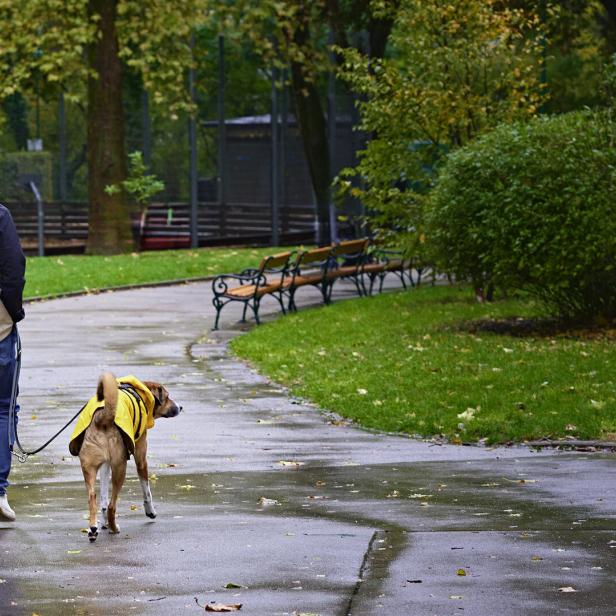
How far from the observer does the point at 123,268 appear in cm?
3209

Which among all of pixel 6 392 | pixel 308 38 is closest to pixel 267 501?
pixel 6 392

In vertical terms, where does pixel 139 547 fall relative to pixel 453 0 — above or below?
below

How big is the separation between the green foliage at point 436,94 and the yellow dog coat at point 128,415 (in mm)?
14199

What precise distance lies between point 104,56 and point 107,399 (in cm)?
3006

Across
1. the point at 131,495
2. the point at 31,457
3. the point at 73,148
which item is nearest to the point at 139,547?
the point at 131,495

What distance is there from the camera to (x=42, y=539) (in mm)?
8203

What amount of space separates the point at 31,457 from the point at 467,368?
5.36 meters

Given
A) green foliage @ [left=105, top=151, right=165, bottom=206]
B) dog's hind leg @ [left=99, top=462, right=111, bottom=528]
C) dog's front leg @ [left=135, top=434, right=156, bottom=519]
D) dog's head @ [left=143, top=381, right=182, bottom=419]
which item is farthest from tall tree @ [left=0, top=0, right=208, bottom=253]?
dog's hind leg @ [left=99, top=462, right=111, bottom=528]

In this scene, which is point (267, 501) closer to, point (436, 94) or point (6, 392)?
point (6, 392)

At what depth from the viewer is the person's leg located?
29.5ft

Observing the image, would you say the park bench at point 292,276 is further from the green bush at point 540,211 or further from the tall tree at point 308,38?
the tall tree at point 308,38

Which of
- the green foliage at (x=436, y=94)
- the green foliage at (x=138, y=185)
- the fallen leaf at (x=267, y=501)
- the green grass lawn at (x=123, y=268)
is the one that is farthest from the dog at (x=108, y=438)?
the green foliage at (x=138, y=185)

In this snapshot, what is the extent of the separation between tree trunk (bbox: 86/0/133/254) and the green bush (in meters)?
19.0

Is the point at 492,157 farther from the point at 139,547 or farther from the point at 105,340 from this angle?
the point at 139,547
